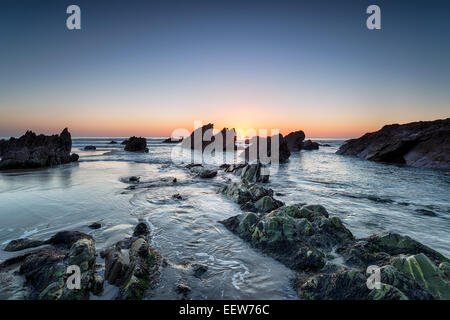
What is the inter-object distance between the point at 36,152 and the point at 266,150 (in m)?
34.2

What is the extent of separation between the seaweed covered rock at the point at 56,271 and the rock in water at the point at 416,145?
→ 3570 centimetres

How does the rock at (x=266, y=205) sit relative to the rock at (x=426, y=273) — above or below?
below

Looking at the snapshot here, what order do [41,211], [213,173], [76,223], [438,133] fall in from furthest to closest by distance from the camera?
1. [438,133]
2. [213,173]
3. [41,211]
4. [76,223]

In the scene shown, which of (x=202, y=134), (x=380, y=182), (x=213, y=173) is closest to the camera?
(x=380, y=182)

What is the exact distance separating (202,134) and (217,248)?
66.3 m

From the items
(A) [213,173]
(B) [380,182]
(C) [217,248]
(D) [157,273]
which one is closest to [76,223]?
(D) [157,273]

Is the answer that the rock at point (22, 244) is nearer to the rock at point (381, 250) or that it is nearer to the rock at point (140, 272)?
the rock at point (140, 272)

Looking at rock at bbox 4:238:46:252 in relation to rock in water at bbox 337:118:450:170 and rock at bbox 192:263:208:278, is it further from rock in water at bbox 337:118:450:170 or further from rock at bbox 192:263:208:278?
rock in water at bbox 337:118:450:170

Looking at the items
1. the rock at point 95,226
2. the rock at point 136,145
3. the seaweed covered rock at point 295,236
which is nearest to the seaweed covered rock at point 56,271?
the rock at point 95,226

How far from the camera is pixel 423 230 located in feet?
24.4

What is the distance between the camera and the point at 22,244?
17.7 feet

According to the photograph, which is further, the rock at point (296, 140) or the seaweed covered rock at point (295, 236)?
the rock at point (296, 140)

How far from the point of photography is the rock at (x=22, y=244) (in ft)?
17.3

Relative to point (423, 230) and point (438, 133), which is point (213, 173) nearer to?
point (423, 230)
